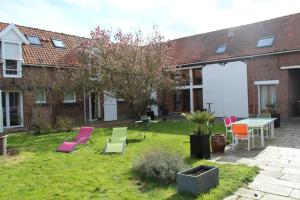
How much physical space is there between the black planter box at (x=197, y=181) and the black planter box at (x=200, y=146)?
2.58 m

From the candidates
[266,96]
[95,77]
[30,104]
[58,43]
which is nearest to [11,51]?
[30,104]

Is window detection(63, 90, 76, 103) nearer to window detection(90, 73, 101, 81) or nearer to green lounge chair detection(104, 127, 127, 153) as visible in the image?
window detection(90, 73, 101, 81)

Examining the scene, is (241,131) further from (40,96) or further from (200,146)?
(40,96)

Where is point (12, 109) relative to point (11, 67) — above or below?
below

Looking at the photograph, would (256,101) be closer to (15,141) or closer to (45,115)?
(45,115)

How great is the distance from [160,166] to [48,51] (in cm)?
1672

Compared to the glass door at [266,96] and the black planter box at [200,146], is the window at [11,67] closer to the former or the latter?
the black planter box at [200,146]

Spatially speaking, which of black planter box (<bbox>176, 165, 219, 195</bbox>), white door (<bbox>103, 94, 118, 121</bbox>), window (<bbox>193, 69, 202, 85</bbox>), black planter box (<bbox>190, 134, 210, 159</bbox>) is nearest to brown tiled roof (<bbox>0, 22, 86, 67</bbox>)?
white door (<bbox>103, 94, 118, 121</bbox>)

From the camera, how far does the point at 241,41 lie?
23.3 metres

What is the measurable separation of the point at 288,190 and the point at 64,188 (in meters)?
4.59

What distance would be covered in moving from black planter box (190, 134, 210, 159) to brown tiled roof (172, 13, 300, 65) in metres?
13.7

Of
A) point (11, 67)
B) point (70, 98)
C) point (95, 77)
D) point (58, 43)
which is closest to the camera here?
point (11, 67)

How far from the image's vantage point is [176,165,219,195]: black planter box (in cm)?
562

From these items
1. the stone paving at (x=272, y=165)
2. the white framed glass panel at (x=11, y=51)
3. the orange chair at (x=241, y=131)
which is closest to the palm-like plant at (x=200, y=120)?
the stone paving at (x=272, y=165)
